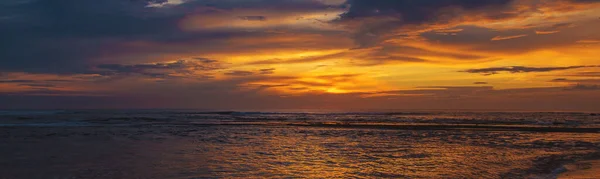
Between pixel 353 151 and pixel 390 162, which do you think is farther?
pixel 353 151

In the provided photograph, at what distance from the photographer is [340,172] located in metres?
14.4

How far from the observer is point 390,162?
1692 centimetres

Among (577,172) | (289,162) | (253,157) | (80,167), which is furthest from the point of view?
(253,157)

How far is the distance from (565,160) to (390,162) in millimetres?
7359

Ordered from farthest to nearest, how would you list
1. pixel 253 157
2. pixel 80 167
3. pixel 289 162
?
pixel 253 157
pixel 289 162
pixel 80 167

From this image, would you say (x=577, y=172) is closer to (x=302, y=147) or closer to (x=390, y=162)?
(x=390, y=162)

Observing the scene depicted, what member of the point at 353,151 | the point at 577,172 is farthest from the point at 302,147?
the point at 577,172

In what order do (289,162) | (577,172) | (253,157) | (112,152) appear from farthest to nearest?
(112,152) < (253,157) < (289,162) < (577,172)

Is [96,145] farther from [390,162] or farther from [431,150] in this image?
[431,150]

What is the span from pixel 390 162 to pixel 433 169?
2173 mm

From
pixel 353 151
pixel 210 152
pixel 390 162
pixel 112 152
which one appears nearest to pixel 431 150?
pixel 353 151

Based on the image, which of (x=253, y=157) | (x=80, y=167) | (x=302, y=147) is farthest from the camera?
(x=302, y=147)

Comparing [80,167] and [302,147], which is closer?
[80,167]

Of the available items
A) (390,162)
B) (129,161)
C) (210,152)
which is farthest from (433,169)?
(129,161)
